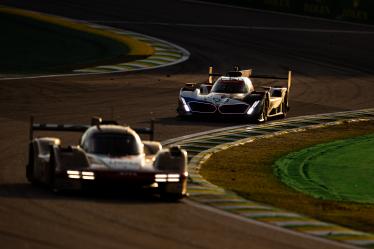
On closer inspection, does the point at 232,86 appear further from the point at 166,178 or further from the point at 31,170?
the point at 166,178

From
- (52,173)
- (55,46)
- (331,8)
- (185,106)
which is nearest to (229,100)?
(185,106)

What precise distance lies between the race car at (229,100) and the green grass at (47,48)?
12.2 m

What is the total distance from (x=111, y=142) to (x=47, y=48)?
32340mm

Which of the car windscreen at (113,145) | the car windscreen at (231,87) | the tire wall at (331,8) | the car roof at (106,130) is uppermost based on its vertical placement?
the car roof at (106,130)

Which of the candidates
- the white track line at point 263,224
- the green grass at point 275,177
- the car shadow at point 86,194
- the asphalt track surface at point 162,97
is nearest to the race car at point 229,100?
the asphalt track surface at point 162,97

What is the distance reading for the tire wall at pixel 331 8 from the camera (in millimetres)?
70062

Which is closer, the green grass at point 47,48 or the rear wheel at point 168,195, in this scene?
the rear wheel at point 168,195

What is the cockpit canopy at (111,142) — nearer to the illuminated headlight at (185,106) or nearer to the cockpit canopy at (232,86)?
the illuminated headlight at (185,106)

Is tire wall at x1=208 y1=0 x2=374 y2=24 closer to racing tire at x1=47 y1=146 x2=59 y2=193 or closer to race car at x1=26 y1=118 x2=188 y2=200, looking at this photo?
race car at x1=26 y1=118 x2=188 y2=200

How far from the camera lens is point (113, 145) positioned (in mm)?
25922

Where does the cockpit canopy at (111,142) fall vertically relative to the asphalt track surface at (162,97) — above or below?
above

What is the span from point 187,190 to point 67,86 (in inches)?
866

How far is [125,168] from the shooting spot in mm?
24953

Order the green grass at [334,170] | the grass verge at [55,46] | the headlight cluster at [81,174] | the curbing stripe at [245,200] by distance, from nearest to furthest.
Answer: the curbing stripe at [245,200]
the headlight cluster at [81,174]
the green grass at [334,170]
the grass verge at [55,46]
